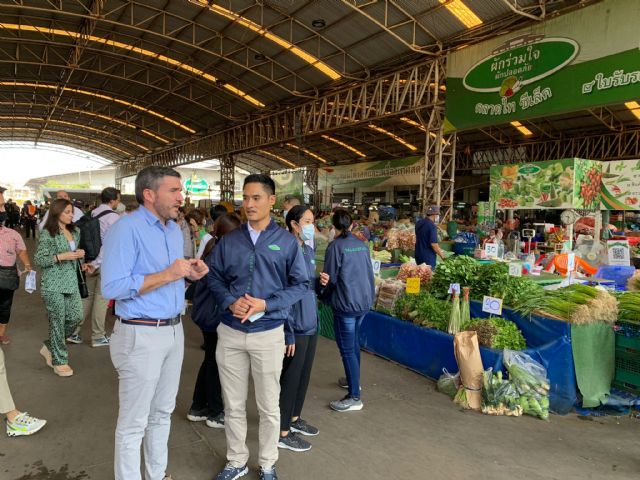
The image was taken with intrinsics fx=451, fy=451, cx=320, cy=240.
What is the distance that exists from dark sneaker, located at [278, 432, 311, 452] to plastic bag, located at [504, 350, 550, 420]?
176 cm

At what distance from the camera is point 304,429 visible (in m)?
3.18

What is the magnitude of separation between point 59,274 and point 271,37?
40.0 ft

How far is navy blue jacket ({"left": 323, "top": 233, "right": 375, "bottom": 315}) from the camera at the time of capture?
3.53m

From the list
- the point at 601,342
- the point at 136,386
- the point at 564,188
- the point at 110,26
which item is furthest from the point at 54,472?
the point at 110,26

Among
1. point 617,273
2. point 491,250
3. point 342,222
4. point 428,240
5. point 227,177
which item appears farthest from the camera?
point 227,177

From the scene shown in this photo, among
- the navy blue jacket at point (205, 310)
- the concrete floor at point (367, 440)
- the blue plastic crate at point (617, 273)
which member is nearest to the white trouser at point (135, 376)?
the concrete floor at point (367, 440)

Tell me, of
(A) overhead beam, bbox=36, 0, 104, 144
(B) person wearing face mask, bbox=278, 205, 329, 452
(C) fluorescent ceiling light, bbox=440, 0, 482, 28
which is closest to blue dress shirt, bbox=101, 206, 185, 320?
(B) person wearing face mask, bbox=278, 205, 329, 452

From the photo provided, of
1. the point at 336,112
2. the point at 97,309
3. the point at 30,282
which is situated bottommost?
the point at 97,309

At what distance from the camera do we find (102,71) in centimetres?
1919

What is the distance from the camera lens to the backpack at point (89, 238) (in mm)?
4613

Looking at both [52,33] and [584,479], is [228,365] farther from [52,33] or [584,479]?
[52,33]

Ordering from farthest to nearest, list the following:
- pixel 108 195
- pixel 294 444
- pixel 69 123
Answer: pixel 69 123 → pixel 108 195 → pixel 294 444

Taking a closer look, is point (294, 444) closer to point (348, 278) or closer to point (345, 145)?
point (348, 278)

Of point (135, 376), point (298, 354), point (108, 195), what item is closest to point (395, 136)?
point (108, 195)
